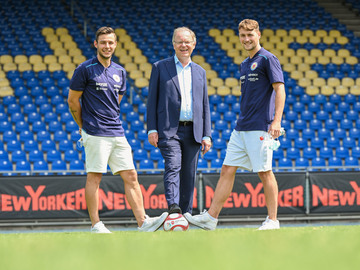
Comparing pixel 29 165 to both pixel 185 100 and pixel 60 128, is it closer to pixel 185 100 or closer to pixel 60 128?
pixel 60 128

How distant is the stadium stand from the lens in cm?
1300

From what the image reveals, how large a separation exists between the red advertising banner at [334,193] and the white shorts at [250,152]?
580 centimetres

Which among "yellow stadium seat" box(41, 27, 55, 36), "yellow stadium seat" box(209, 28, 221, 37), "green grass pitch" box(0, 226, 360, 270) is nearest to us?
"green grass pitch" box(0, 226, 360, 270)

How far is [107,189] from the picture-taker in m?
10.1

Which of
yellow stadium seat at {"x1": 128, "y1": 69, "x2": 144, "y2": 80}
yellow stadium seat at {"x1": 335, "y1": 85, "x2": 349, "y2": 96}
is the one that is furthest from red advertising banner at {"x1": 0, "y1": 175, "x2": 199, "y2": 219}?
yellow stadium seat at {"x1": 335, "y1": 85, "x2": 349, "y2": 96}

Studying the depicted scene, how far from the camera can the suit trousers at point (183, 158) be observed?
4.89m

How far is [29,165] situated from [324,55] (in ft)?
29.6

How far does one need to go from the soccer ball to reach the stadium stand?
7.69 m

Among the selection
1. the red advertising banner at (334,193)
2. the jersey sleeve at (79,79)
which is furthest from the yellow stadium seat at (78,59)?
the jersey sleeve at (79,79)

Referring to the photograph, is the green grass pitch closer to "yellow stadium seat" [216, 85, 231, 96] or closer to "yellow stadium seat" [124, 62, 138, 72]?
"yellow stadium seat" [216, 85, 231, 96]

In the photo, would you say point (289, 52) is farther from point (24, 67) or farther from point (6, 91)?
point (6, 91)

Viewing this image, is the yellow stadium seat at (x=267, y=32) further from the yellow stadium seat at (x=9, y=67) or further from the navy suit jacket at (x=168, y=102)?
the navy suit jacket at (x=168, y=102)

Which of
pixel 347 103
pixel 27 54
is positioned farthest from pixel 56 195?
pixel 347 103

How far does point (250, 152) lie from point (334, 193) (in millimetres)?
6045
